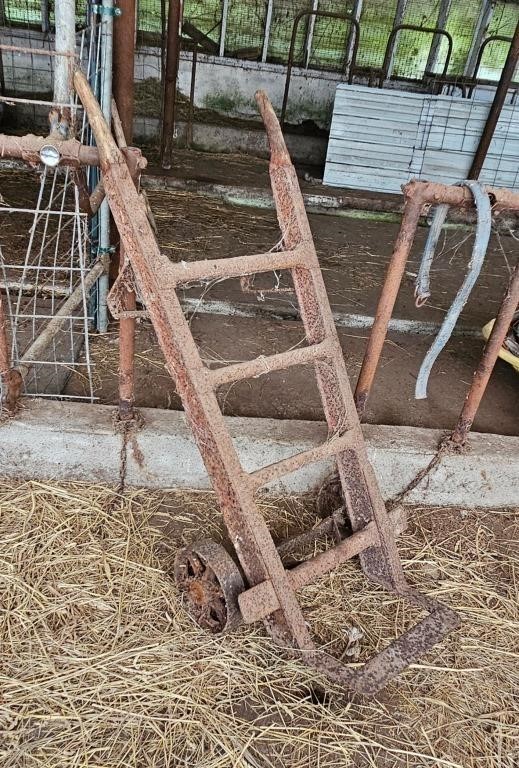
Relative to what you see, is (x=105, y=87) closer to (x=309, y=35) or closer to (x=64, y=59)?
(x=64, y=59)

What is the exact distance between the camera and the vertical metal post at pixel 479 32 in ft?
32.0

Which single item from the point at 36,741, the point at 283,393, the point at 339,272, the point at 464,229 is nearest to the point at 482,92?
the point at 464,229

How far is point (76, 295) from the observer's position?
3150mm

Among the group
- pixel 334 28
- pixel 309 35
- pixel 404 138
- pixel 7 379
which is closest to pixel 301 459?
pixel 7 379

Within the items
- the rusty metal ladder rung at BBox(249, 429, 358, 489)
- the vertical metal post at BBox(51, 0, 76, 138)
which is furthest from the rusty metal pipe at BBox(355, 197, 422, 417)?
the vertical metal post at BBox(51, 0, 76, 138)

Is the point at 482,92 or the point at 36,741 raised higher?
the point at 482,92

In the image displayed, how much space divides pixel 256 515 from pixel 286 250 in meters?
1.05

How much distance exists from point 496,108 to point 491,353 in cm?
610

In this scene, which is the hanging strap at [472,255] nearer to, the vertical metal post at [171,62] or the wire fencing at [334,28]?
the vertical metal post at [171,62]

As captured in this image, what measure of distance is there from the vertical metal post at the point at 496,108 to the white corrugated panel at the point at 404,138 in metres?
0.36

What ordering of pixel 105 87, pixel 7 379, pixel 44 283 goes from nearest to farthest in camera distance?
1. pixel 7 379
2. pixel 105 87
3. pixel 44 283

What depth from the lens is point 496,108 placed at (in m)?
7.44

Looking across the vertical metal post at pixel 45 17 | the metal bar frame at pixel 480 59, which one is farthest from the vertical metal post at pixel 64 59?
the vertical metal post at pixel 45 17

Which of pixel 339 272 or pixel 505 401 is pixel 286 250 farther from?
pixel 339 272
